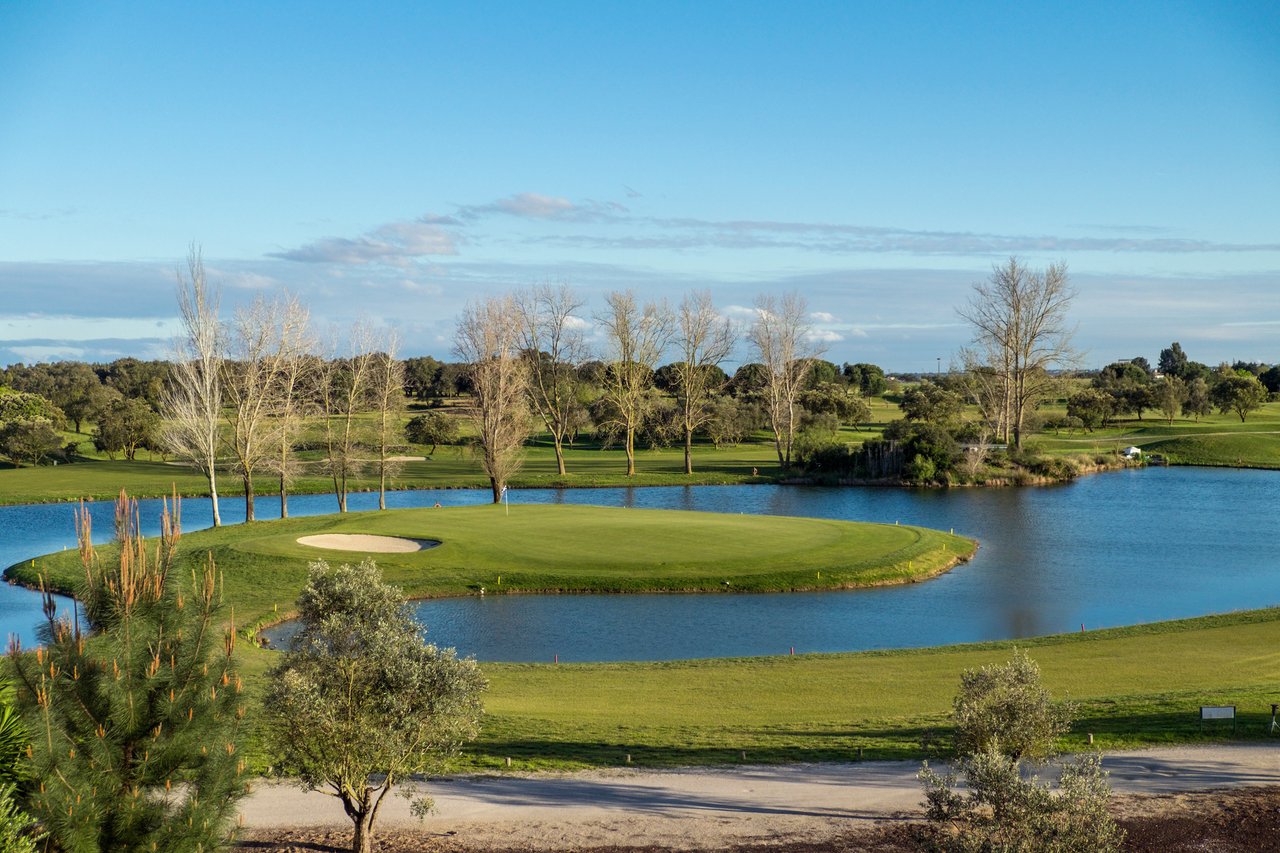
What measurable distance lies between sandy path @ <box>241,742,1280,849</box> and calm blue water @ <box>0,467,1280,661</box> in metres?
12.4

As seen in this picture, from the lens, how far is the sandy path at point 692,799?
13.5 meters

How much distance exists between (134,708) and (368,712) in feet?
9.74

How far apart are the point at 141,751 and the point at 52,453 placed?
88.5 meters

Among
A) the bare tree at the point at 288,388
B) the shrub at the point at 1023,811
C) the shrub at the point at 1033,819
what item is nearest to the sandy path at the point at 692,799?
the shrub at the point at 1023,811

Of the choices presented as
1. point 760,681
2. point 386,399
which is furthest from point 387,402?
point 760,681

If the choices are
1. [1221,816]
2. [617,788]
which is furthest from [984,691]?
[617,788]

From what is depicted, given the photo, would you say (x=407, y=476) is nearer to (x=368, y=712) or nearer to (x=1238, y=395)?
(x=368, y=712)

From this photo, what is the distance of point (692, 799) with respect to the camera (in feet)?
48.8

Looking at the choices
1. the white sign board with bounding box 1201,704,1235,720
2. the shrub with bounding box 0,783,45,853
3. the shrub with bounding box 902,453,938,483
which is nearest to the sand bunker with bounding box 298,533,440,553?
the white sign board with bounding box 1201,704,1235,720

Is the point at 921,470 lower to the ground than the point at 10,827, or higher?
lower

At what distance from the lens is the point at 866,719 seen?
19.5 meters

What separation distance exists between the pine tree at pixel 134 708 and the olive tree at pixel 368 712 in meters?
1.77

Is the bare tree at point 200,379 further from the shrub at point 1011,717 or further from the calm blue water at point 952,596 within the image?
the shrub at point 1011,717

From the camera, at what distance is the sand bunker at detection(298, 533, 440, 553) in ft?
136
